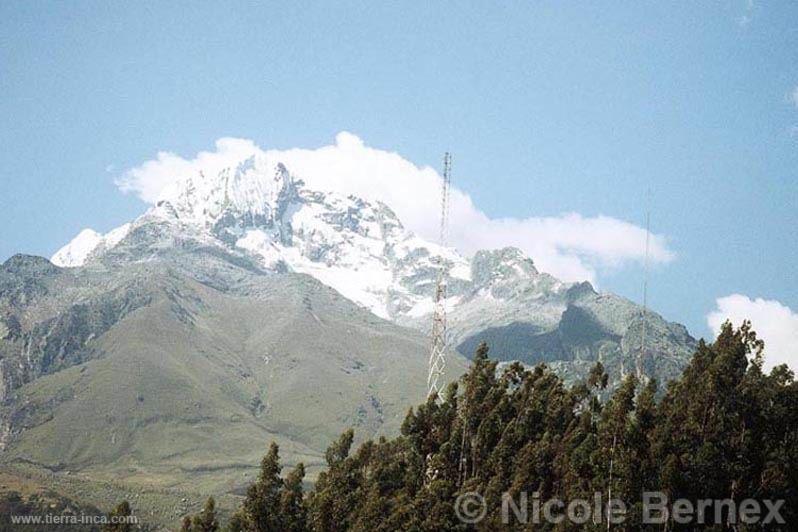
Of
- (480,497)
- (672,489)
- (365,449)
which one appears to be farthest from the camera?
(365,449)

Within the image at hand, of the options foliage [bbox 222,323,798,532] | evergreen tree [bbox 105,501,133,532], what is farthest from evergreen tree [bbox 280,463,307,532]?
evergreen tree [bbox 105,501,133,532]

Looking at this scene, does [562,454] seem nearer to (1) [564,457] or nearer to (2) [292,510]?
(1) [564,457]

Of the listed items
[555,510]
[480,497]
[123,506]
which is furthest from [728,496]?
[123,506]

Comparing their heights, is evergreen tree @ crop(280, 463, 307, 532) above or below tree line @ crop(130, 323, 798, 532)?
below

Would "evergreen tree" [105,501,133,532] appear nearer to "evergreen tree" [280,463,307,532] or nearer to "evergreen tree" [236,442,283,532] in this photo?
"evergreen tree" [236,442,283,532]

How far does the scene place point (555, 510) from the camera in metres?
88.8

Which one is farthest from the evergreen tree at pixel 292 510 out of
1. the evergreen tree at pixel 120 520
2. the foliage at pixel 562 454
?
the evergreen tree at pixel 120 520

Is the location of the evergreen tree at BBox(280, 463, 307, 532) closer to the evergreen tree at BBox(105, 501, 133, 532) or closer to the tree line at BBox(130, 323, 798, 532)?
the tree line at BBox(130, 323, 798, 532)

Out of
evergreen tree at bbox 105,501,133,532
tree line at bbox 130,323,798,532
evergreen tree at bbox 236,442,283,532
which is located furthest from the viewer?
evergreen tree at bbox 236,442,283,532

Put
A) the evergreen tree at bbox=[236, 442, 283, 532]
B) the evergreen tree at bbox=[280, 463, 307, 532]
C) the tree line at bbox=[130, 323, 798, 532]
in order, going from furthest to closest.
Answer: the evergreen tree at bbox=[280, 463, 307, 532], the evergreen tree at bbox=[236, 442, 283, 532], the tree line at bbox=[130, 323, 798, 532]

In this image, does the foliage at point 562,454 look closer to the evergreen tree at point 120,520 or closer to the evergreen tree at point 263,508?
the evergreen tree at point 263,508

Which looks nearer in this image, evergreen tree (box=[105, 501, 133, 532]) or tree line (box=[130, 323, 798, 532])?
tree line (box=[130, 323, 798, 532])

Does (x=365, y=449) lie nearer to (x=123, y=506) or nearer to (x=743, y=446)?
(x=123, y=506)

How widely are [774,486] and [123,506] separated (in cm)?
6315
